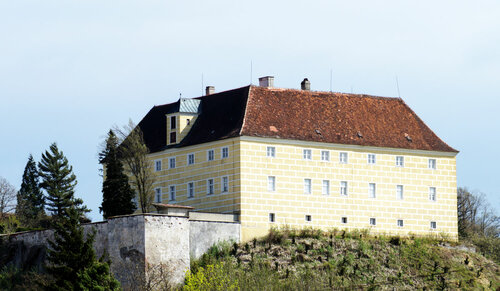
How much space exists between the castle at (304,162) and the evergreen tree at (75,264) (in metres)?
12.5

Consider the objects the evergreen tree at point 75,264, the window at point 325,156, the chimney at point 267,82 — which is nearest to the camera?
the evergreen tree at point 75,264

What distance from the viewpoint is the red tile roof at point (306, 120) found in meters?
88.2

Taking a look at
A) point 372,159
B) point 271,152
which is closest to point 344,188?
point 372,159

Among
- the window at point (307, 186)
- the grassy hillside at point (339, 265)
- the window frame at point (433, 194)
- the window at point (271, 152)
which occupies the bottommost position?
the grassy hillside at point (339, 265)

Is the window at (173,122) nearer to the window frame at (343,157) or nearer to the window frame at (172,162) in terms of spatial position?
the window frame at (172,162)

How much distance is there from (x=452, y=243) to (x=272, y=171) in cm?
1281

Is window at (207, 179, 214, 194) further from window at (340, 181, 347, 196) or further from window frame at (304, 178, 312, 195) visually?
window at (340, 181, 347, 196)

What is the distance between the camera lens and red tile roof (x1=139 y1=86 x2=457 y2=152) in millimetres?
88188

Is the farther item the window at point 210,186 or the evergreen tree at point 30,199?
the evergreen tree at point 30,199

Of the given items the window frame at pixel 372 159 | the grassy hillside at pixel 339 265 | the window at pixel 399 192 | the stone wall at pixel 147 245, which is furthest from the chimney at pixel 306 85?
the stone wall at pixel 147 245

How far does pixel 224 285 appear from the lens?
257ft

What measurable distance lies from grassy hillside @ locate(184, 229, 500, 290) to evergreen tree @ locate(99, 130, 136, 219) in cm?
757

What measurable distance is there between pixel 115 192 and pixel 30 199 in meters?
16.6

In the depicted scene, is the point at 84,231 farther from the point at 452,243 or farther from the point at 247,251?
the point at 452,243
